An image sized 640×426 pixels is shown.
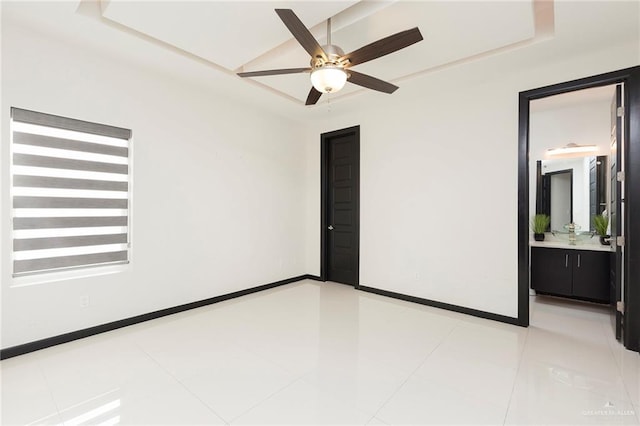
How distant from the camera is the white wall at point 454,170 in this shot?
321 centimetres

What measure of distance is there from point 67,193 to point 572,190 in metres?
6.56

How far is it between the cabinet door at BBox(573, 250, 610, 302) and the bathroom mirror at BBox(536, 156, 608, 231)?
704mm

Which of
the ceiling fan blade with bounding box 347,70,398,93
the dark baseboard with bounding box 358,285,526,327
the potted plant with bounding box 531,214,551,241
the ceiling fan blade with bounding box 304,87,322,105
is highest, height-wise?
the ceiling fan blade with bounding box 304,87,322,105

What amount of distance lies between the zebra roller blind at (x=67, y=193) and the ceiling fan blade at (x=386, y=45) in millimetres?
2655

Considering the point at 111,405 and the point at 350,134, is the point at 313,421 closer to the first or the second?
the point at 111,405

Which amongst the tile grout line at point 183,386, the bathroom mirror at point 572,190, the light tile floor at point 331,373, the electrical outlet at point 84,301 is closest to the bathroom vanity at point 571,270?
the light tile floor at point 331,373

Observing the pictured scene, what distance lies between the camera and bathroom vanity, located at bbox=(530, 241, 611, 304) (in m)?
3.87

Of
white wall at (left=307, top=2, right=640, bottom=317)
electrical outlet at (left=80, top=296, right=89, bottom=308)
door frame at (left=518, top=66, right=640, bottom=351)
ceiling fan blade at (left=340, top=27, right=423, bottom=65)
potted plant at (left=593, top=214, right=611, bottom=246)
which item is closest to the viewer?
ceiling fan blade at (left=340, top=27, right=423, bottom=65)

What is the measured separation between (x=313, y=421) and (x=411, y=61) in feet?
11.1

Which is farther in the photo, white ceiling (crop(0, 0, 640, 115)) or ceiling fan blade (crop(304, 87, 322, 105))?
ceiling fan blade (crop(304, 87, 322, 105))

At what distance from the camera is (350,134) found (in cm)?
517

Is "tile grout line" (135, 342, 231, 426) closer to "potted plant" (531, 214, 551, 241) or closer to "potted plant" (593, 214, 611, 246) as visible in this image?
"potted plant" (531, 214, 551, 241)

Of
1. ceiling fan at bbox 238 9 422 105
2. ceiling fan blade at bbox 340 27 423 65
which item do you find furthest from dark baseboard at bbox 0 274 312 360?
ceiling fan blade at bbox 340 27 423 65

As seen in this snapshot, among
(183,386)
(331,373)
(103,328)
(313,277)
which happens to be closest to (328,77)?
(331,373)
